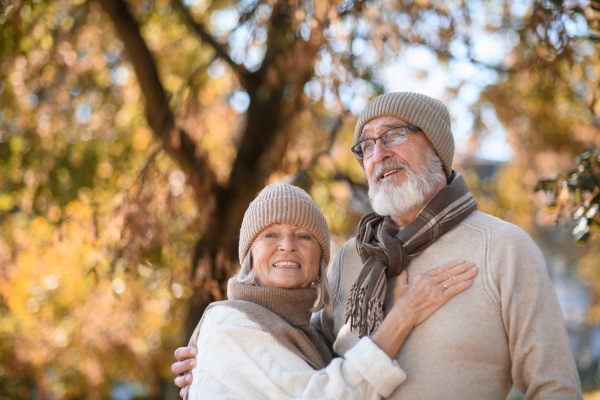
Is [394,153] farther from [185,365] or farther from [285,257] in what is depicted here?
[185,365]

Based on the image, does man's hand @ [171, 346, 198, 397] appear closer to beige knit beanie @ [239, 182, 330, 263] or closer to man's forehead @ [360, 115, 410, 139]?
beige knit beanie @ [239, 182, 330, 263]

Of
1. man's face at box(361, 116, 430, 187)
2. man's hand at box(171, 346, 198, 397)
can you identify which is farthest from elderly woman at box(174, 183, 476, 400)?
man's face at box(361, 116, 430, 187)

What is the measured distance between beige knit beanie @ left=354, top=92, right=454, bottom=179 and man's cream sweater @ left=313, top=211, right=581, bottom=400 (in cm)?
47

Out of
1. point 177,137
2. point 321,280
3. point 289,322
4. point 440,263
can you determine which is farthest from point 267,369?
point 177,137

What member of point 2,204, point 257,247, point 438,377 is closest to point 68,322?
point 2,204

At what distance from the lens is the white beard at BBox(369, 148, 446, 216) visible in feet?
8.50

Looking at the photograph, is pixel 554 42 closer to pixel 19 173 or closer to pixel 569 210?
pixel 569 210

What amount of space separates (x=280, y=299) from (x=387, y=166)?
77 centimetres

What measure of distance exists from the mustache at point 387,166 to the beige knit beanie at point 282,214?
Result: 0.33 m

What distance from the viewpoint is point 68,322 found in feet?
24.1

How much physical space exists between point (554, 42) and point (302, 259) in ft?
9.59

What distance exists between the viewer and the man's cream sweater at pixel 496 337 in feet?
7.00

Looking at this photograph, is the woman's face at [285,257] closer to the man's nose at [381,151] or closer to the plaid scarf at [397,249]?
the plaid scarf at [397,249]

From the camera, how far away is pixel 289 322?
8.37ft
